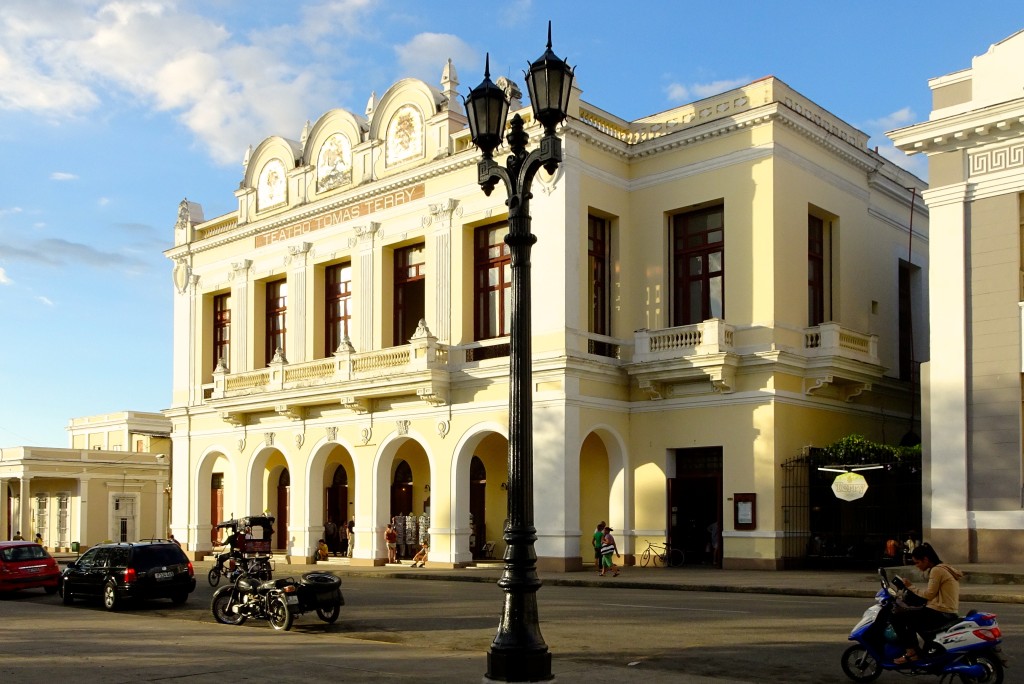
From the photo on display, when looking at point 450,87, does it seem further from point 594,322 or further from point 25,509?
point 25,509

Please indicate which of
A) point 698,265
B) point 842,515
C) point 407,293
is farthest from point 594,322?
point 842,515

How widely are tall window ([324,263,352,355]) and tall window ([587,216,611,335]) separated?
931 centimetres

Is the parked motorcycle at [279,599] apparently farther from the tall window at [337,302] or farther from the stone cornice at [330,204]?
the tall window at [337,302]

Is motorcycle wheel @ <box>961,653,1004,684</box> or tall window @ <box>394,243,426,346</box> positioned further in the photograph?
tall window @ <box>394,243,426,346</box>

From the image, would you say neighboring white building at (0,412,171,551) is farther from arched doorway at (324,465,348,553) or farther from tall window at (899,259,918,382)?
tall window at (899,259,918,382)

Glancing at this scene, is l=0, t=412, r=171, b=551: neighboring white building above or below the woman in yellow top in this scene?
below

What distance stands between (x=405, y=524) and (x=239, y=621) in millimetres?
16762

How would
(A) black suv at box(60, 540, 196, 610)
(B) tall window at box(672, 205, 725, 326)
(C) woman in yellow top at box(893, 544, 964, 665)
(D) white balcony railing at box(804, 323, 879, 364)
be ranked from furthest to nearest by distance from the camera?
1. (B) tall window at box(672, 205, 725, 326)
2. (D) white balcony railing at box(804, 323, 879, 364)
3. (A) black suv at box(60, 540, 196, 610)
4. (C) woman in yellow top at box(893, 544, 964, 665)

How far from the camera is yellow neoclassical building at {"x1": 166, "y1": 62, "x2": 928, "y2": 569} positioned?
1127 inches

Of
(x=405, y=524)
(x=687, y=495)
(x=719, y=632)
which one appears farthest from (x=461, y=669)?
(x=405, y=524)

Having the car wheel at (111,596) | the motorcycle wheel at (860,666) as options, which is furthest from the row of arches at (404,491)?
the motorcycle wheel at (860,666)

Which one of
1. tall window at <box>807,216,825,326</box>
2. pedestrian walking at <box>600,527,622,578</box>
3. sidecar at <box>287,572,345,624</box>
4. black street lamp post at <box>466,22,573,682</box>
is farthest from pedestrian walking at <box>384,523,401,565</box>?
black street lamp post at <box>466,22,573,682</box>

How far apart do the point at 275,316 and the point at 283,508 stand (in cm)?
701

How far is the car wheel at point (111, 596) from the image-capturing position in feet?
70.5
